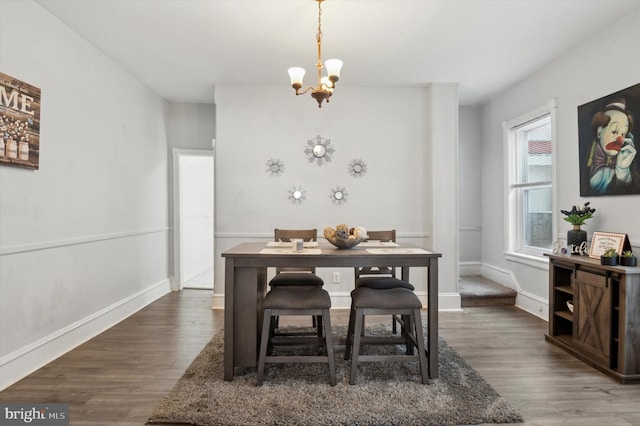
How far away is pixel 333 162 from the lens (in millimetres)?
4547

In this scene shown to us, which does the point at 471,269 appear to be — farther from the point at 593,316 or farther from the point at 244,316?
the point at 244,316

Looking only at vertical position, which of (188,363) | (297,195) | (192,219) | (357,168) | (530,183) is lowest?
(188,363)

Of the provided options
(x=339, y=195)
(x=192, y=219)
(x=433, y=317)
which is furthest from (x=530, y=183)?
(x=192, y=219)

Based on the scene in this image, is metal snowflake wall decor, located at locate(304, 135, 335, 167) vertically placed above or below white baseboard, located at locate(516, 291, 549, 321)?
above

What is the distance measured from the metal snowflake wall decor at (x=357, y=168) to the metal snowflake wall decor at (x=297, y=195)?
65 cm

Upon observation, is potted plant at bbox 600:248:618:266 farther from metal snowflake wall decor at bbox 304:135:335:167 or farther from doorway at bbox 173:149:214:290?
doorway at bbox 173:149:214:290

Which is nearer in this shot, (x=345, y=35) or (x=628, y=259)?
(x=628, y=259)

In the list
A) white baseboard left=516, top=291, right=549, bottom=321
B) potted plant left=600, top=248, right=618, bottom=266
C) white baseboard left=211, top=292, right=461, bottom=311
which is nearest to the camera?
potted plant left=600, top=248, right=618, bottom=266

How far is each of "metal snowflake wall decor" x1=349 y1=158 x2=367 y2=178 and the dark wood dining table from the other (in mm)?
2104

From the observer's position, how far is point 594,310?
2.77 meters

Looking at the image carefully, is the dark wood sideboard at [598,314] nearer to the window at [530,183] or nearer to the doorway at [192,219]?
the window at [530,183]

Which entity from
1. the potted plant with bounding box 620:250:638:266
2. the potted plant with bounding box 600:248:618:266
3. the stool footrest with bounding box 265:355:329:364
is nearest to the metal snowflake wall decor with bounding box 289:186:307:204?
the stool footrest with bounding box 265:355:329:364

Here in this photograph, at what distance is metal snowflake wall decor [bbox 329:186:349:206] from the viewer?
4.55 m

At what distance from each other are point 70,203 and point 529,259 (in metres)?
4.78
